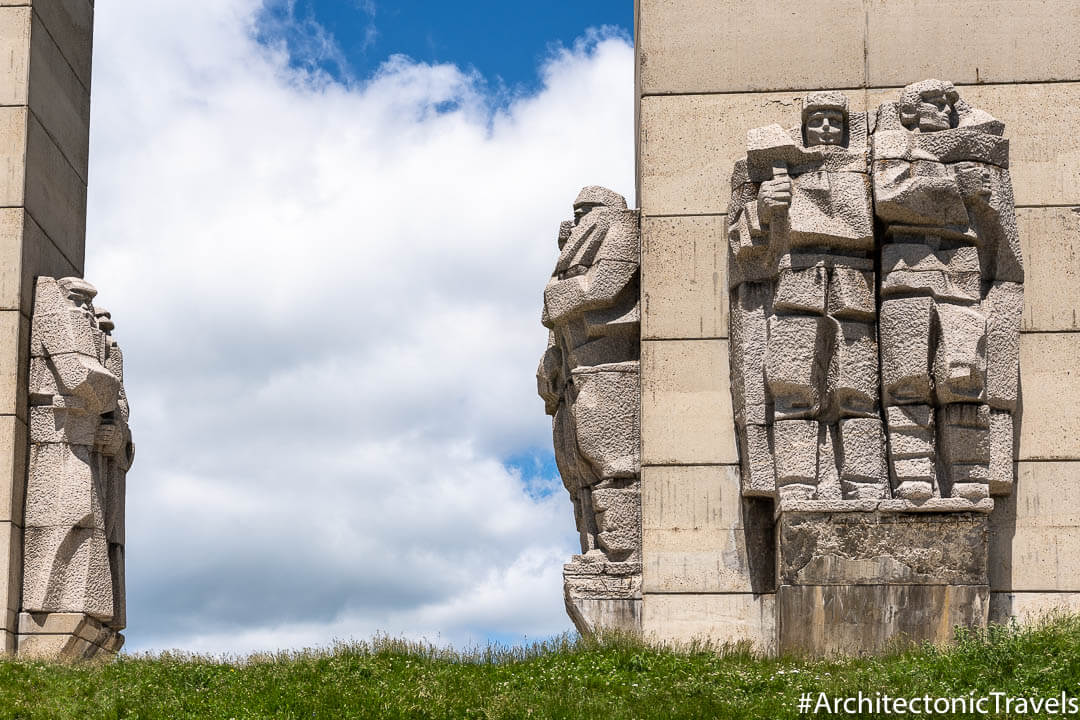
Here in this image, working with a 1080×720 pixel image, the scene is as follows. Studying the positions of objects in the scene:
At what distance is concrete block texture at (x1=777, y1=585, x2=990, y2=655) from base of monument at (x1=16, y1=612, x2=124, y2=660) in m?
6.60

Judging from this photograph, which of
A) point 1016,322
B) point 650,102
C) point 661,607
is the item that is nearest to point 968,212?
point 1016,322

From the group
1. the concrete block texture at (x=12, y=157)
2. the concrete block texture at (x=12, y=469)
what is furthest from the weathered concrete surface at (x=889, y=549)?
the concrete block texture at (x=12, y=157)

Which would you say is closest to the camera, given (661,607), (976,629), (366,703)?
(366,703)

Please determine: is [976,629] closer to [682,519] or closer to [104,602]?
[682,519]

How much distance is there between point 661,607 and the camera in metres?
15.1

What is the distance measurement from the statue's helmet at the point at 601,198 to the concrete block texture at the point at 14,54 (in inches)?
214

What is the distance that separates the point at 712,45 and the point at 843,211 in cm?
223

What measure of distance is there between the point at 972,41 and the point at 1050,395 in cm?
301

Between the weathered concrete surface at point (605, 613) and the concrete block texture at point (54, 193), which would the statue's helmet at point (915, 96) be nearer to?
the weathered concrete surface at point (605, 613)

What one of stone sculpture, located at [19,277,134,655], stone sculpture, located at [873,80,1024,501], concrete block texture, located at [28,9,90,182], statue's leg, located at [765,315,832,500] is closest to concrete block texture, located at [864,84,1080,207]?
stone sculpture, located at [873,80,1024,501]

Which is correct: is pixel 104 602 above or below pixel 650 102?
below

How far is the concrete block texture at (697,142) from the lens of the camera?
1573cm

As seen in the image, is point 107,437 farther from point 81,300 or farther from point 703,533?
point 703,533

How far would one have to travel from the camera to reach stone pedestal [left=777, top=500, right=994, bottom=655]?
553 inches
